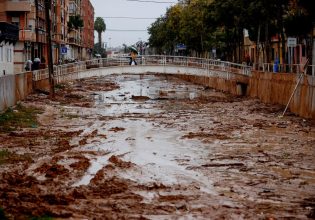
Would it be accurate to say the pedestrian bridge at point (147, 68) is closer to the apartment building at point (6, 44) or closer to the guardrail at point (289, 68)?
the apartment building at point (6, 44)

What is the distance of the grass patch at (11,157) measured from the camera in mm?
19648

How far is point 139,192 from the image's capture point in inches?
605

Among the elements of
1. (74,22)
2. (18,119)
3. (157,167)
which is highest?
(74,22)

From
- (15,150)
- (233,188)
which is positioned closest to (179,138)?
(15,150)

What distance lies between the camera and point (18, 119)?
98.8ft

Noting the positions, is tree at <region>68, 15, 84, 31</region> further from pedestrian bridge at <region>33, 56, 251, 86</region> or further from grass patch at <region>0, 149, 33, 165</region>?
grass patch at <region>0, 149, 33, 165</region>

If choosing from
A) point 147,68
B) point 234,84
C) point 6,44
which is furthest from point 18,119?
point 234,84

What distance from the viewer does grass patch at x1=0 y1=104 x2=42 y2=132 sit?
27.7 meters

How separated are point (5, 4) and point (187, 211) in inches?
2427

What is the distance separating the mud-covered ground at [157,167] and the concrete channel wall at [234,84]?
125cm

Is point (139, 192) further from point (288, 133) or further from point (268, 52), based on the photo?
point (268, 52)

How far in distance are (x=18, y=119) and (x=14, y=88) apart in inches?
246

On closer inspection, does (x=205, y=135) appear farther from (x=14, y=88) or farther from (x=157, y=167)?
(x=14, y=88)

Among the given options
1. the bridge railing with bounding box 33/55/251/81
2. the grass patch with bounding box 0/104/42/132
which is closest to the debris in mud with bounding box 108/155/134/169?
the grass patch with bounding box 0/104/42/132
